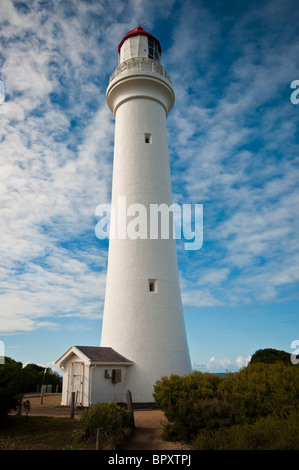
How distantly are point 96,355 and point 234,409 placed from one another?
7727mm

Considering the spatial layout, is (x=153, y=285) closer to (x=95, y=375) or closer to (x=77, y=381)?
(x=95, y=375)

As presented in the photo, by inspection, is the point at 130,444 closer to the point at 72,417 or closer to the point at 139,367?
the point at 72,417

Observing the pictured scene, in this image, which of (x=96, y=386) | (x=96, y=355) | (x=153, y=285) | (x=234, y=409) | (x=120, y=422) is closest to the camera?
(x=234, y=409)

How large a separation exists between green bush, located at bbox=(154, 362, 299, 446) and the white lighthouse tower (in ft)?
16.0

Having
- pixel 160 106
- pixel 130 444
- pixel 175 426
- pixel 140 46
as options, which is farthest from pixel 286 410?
pixel 140 46

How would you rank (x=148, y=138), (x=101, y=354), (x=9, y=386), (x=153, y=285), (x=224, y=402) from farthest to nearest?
1. (x=148, y=138)
2. (x=153, y=285)
3. (x=101, y=354)
4. (x=9, y=386)
5. (x=224, y=402)

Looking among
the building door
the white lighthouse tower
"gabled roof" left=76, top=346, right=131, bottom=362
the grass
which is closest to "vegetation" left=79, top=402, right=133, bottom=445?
the grass

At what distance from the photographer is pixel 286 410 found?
10.3m

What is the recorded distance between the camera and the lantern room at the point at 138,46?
2252 cm

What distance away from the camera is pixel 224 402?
33.8 feet

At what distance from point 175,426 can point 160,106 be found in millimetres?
18127

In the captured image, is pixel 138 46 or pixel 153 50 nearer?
pixel 138 46

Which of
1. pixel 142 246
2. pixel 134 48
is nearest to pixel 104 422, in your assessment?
pixel 142 246

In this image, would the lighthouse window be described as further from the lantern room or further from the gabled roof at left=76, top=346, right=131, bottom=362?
the gabled roof at left=76, top=346, right=131, bottom=362
